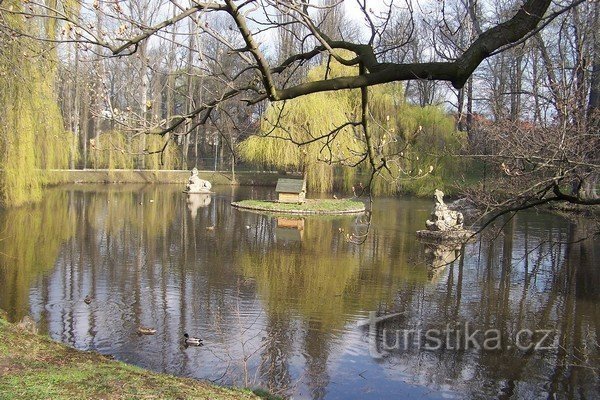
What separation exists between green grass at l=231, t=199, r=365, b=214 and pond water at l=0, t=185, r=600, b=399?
461 cm

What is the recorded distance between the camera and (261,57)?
103 inches

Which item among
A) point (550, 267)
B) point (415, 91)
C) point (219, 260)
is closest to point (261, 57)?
point (219, 260)

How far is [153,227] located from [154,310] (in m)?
8.58

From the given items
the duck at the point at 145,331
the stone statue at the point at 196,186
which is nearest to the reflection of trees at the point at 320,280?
the duck at the point at 145,331

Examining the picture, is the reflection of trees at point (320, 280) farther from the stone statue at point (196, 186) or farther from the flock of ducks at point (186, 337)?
the stone statue at point (196, 186)

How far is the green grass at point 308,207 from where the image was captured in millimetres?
21438

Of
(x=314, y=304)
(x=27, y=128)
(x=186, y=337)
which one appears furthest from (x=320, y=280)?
(x=27, y=128)

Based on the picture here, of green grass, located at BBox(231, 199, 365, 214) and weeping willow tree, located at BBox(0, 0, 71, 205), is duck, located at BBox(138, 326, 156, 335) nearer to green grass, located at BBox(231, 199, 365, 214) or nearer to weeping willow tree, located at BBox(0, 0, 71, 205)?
weeping willow tree, located at BBox(0, 0, 71, 205)

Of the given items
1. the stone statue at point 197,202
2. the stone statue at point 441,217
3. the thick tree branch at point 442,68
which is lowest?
the stone statue at point 197,202

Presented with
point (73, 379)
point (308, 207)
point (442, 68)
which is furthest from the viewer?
point (308, 207)

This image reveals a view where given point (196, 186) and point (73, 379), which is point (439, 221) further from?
point (196, 186)

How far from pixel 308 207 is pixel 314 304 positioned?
12.6 meters

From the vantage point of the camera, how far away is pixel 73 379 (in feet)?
14.4

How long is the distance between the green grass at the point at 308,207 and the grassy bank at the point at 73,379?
1610 centimetres
